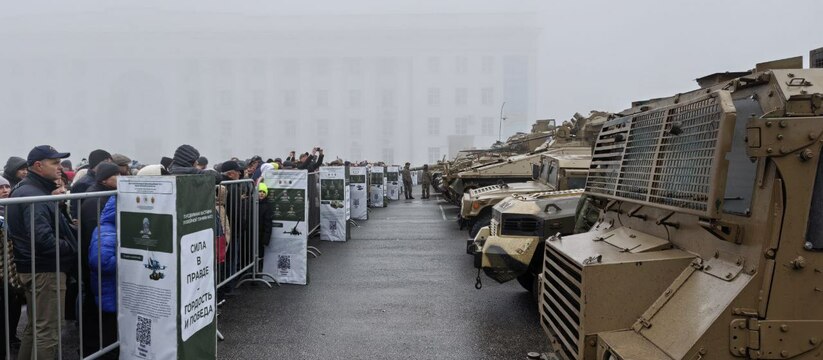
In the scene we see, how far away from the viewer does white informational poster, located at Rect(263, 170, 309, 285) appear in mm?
7535

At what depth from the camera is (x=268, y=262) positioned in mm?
7641

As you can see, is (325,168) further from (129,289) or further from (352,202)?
(129,289)

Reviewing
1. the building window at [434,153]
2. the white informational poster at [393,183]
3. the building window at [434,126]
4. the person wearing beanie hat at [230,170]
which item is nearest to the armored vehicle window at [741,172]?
the person wearing beanie hat at [230,170]

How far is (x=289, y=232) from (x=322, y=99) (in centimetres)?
4475

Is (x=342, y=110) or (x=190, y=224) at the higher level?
(x=342, y=110)

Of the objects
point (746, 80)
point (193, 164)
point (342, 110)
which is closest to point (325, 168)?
point (193, 164)

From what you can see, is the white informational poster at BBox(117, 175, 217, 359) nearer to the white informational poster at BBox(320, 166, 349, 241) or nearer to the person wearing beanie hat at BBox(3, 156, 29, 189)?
the person wearing beanie hat at BBox(3, 156, 29, 189)

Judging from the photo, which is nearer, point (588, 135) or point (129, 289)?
point (129, 289)

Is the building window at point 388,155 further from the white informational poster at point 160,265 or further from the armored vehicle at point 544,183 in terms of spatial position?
the white informational poster at point 160,265

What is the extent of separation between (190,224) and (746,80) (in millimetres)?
3688

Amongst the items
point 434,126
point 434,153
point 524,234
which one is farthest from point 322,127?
point 524,234

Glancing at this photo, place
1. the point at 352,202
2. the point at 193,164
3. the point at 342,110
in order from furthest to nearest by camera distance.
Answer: the point at 342,110 → the point at 352,202 → the point at 193,164

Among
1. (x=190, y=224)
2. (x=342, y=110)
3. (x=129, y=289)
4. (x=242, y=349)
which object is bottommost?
(x=242, y=349)

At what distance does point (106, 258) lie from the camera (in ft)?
13.5
